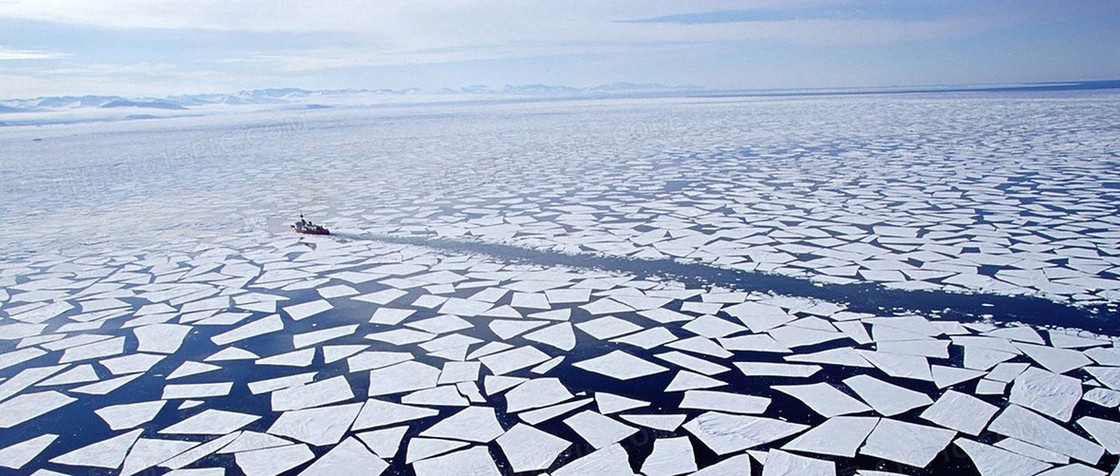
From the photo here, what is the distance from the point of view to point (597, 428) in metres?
2.95

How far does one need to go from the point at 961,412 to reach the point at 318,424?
2529 mm

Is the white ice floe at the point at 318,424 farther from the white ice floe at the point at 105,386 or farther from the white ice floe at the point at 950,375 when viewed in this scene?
the white ice floe at the point at 950,375

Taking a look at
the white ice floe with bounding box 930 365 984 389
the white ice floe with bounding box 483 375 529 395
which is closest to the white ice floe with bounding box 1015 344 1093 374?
the white ice floe with bounding box 930 365 984 389

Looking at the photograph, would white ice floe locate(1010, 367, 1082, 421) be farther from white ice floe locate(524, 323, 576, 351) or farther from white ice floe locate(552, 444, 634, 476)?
white ice floe locate(524, 323, 576, 351)

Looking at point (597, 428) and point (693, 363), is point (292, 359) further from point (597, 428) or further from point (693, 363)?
point (693, 363)

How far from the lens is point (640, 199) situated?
833 cm

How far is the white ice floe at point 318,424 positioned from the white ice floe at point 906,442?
1966 mm

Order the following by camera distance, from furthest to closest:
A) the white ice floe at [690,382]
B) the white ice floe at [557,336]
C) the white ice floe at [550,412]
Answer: the white ice floe at [557,336] < the white ice floe at [690,382] < the white ice floe at [550,412]

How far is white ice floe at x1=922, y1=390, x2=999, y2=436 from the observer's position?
2.84 metres

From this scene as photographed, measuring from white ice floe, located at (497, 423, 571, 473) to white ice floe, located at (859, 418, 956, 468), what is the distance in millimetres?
1087

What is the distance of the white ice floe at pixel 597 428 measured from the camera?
2.85 meters

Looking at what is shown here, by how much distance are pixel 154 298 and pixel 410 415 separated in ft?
9.15

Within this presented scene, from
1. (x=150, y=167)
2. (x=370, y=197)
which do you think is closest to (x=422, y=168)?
(x=370, y=197)

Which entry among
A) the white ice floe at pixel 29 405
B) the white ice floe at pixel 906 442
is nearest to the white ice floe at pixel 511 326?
the white ice floe at pixel 906 442
